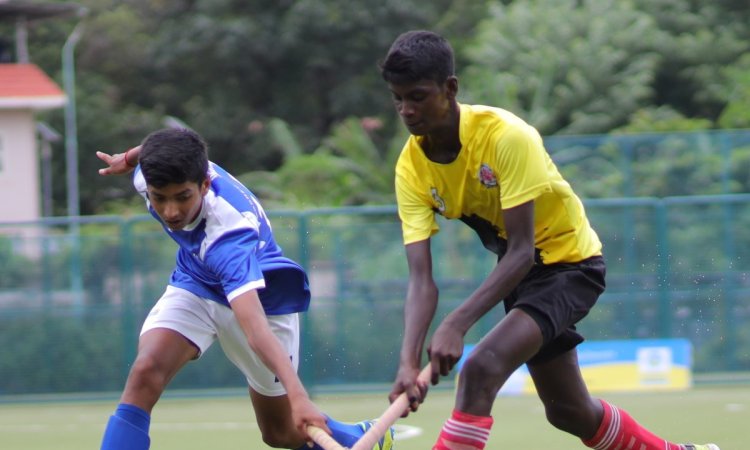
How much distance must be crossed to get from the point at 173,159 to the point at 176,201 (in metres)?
0.17

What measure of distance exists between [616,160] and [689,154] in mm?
865

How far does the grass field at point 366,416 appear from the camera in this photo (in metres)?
8.84

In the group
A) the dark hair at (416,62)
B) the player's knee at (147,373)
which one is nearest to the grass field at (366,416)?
the player's knee at (147,373)

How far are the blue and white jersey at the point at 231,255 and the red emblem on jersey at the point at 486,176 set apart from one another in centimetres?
91

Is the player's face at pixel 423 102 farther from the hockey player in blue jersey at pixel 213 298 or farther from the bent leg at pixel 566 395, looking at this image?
the bent leg at pixel 566 395

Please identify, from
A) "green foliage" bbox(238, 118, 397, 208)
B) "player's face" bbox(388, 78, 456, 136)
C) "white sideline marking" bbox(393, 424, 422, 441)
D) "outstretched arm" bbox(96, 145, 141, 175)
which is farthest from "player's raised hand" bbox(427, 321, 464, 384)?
"green foliage" bbox(238, 118, 397, 208)

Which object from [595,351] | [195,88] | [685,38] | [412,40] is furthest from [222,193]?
[195,88]

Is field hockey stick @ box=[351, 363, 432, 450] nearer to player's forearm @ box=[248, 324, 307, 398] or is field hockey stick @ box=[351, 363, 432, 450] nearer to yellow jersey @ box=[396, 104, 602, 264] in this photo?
player's forearm @ box=[248, 324, 307, 398]

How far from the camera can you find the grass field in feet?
29.0

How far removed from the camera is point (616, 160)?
16719mm

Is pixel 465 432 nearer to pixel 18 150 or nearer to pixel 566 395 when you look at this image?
pixel 566 395

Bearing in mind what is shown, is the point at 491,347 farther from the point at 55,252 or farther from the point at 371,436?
the point at 55,252

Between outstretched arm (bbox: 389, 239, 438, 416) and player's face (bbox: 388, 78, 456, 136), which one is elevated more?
player's face (bbox: 388, 78, 456, 136)

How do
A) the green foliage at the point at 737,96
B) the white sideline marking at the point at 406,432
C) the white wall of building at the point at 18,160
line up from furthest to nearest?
the white wall of building at the point at 18,160, the green foliage at the point at 737,96, the white sideline marking at the point at 406,432
